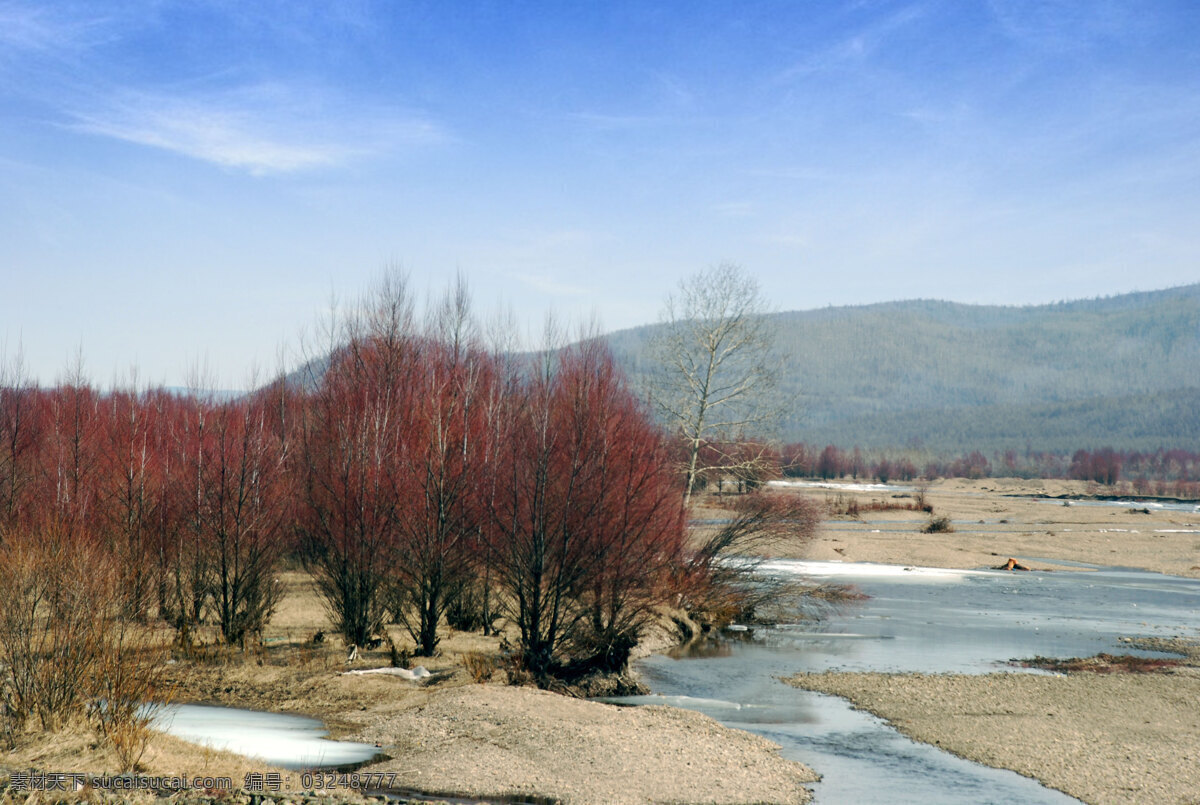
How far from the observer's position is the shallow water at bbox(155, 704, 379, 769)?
13781 mm

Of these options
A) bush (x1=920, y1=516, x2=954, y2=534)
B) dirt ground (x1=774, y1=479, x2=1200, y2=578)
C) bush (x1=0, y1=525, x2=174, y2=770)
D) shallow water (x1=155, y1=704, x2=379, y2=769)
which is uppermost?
bush (x1=0, y1=525, x2=174, y2=770)

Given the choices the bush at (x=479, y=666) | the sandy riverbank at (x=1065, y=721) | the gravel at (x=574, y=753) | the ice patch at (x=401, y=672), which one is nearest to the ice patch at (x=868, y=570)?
the sandy riverbank at (x=1065, y=721)

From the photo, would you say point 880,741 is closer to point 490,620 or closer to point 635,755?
point 635,755

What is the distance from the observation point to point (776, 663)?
24906 millimetres

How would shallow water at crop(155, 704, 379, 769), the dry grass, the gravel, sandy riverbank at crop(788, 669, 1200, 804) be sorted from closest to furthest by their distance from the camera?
1. the gravel
2. shallow water at crop(155, 704, 379, 769)
3. sandy riverbank at crop(788, 669, 1200, 804)
4. the dry grass

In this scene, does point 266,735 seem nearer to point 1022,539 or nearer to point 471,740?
point 471,740

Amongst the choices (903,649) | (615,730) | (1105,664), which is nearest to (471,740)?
(615,730)

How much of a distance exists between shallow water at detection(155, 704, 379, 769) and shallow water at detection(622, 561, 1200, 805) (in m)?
7.05

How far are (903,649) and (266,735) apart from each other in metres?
18.2

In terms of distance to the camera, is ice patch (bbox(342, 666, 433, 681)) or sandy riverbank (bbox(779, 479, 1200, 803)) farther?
ice patch (bbox(342, 666, 433, 681))

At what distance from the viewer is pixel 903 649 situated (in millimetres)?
26141

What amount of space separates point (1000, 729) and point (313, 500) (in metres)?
17.6

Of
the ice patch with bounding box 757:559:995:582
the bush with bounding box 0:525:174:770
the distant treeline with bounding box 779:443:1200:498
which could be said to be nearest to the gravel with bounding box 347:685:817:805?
the bush with bounding box 0:525:174:770

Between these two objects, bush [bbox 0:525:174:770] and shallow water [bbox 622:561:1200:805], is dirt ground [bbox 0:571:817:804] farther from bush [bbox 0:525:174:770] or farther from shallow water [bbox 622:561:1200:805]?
shallow water [bbox 622:561:1200:805]
